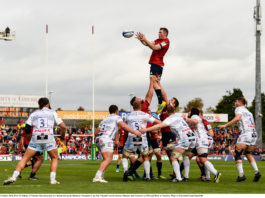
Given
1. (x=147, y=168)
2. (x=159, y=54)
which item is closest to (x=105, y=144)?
(x=147, y=168)

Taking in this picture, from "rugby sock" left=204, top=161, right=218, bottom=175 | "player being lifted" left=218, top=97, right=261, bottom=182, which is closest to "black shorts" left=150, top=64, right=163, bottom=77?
"player being lifted" left=218, top=97, right=261, bottom=182

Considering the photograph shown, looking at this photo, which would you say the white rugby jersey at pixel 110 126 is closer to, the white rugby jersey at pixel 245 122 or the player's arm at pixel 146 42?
the player's arm at pixel 146 42

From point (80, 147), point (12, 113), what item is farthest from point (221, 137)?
point (12, 113)

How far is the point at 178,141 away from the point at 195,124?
93 cm

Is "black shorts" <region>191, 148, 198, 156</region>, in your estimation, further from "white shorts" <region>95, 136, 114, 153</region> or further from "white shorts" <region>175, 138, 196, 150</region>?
"white shorts" <region>95, 136, 114, 153</region>

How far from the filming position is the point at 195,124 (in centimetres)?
1430

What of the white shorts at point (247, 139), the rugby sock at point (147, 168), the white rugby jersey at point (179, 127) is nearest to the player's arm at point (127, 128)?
the white rugby jersey at point (179, 127)

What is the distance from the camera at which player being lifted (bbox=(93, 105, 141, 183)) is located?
13148 mm

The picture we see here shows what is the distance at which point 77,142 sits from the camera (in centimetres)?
4822

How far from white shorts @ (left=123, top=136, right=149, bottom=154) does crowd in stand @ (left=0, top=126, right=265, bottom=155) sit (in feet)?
96.4

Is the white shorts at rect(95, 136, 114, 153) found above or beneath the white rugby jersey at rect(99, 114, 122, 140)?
beneath

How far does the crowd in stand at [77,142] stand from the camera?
→ 4447 centimetres

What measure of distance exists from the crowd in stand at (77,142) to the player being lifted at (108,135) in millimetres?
30562

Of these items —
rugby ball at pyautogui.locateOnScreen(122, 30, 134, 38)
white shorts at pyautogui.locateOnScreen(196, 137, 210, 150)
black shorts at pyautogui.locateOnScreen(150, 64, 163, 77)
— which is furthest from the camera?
black shorts at pyautogui.locateOnScreen(150, 64, 163, 77)
